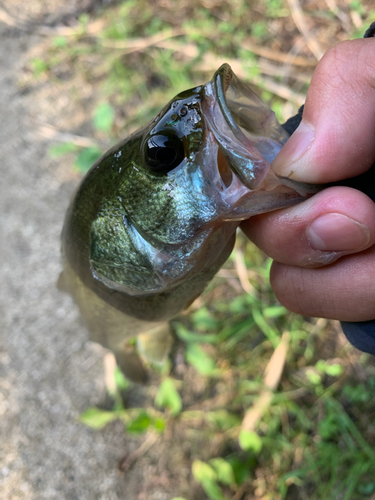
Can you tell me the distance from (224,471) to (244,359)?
0.54 meters

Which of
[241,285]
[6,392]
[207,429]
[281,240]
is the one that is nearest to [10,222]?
[6,392]

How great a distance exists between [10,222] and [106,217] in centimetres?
180

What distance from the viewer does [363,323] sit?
0.99m

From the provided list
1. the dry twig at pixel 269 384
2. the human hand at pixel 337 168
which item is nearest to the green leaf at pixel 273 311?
the dry twig at pixel 269 384

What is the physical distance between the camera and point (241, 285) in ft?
6.94

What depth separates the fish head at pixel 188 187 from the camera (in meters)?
0.73

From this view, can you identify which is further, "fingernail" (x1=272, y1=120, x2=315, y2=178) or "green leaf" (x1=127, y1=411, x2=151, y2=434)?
"green leaf" (x1=127, y1=411, x2=151, y2=434)

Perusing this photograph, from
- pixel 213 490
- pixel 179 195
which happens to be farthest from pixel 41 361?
pixel 179 195

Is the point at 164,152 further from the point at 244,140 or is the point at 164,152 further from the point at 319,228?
the point at 319,228

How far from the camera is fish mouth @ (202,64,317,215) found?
71 cm

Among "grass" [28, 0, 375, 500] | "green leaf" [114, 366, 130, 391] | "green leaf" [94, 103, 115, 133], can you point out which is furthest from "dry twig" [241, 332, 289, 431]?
"green leaf" [94, 103, 115, 133]

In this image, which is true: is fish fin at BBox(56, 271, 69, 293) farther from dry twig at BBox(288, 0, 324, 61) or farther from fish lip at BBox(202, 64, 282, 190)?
dry twig at BBox(288, 0, 324, 61)

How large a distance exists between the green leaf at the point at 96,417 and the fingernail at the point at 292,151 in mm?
1665

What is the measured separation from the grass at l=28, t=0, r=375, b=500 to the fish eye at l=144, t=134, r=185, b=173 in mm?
1316
